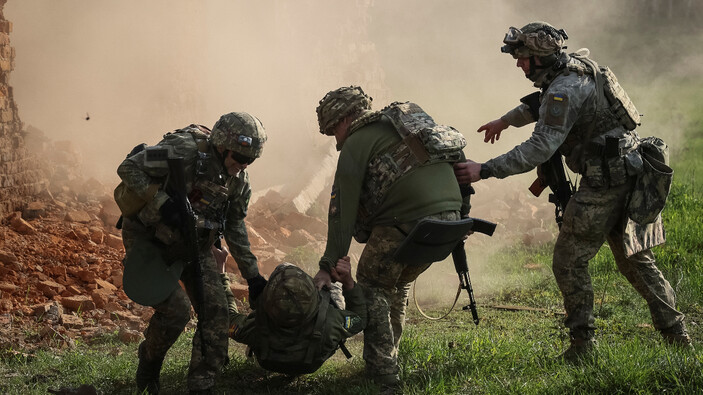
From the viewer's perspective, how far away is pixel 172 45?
37.7 feet

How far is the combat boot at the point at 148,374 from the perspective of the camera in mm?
4895

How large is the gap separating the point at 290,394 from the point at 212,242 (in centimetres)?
111

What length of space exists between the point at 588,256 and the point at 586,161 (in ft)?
2.13

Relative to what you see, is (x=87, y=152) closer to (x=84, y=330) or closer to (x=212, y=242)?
(x=84, y=330)

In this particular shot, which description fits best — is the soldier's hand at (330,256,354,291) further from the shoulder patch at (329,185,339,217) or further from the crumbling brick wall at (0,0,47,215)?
the crumbling brick wall at (0,0,47,215)

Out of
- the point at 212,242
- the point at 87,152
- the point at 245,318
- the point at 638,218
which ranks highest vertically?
the point at 87,152

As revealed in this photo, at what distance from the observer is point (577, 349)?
17.2ft

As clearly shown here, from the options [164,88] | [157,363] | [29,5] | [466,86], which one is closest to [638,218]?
[157,363]

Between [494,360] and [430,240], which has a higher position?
[430,240]

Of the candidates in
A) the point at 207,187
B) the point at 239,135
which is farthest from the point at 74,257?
the point at 239,135

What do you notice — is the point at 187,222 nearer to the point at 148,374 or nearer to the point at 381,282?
the point at 148,374

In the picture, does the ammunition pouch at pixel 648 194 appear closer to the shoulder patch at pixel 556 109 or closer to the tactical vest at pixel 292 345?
the shoulder patch at pixel 556 109

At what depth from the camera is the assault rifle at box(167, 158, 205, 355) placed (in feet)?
15.1

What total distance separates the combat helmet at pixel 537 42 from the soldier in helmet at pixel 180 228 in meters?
1.85
